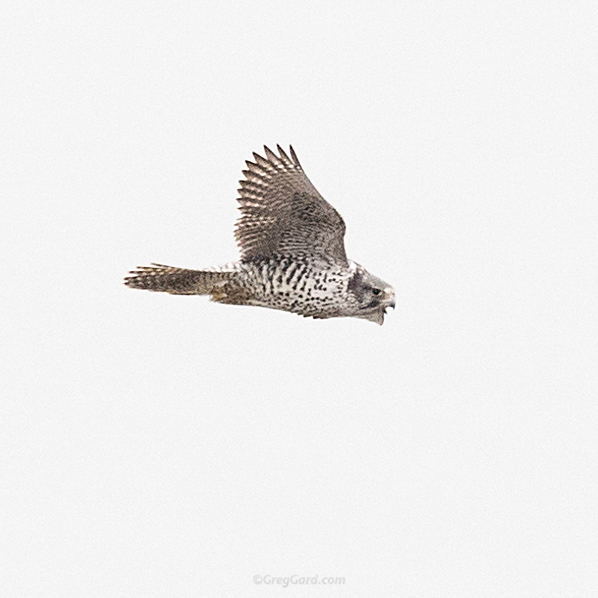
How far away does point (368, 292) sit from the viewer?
1355 cm

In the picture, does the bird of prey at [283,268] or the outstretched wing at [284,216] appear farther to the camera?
the bird of prey at [283,268]

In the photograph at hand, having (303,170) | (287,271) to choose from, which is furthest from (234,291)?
(303,170)

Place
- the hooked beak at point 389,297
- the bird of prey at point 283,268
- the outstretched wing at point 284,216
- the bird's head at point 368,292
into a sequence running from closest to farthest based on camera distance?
the outstretched wing at point 284,216 < the bird of prey at point 283,268 < the bird's head at point 368,292 < the hooked beak at point 389,297

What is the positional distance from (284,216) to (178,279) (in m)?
1.30

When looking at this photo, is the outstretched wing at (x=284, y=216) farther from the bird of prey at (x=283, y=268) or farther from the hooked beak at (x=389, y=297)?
the hooked beak at (x=389, y=297)

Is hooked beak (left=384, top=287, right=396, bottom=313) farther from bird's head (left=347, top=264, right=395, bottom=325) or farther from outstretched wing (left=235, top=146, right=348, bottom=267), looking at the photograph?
outstretched wing (left=235, top=146, right=348, bottom=267)

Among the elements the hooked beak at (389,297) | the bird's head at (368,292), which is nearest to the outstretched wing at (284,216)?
the bird's head at (368,292)

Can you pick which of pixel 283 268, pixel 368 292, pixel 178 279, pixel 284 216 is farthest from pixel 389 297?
pixel 178 279

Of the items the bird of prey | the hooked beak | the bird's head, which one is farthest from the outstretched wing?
the hooked beak

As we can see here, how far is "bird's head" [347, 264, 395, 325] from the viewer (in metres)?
13.5

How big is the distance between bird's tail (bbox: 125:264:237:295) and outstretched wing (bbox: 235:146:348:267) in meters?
0.35

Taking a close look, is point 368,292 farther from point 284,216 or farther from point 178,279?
point 178,279

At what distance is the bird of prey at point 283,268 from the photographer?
1309 cm

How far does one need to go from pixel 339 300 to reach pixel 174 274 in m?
1.72
